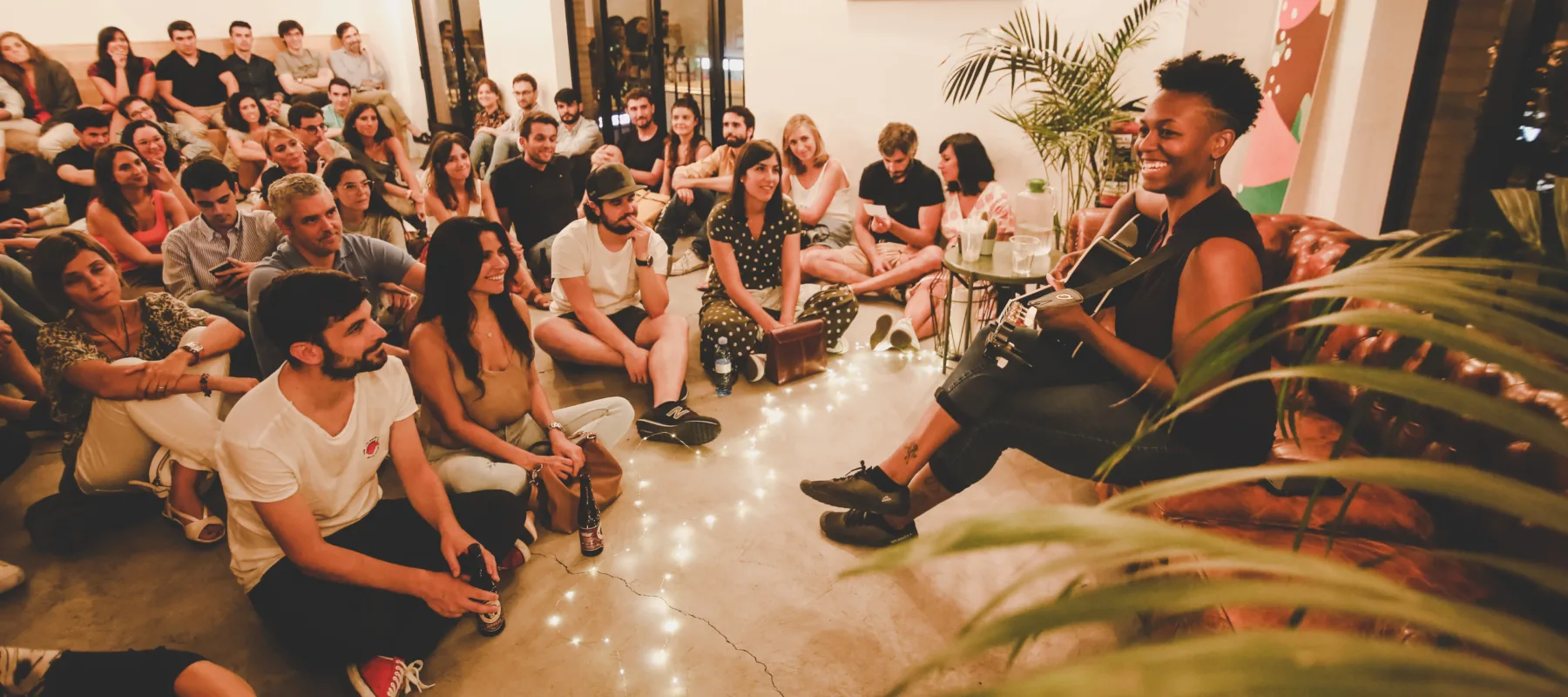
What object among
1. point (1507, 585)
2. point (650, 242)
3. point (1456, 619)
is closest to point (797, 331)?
point (650, 242)

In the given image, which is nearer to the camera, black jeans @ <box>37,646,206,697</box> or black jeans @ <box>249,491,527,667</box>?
black jeans @ <box>37,646,206,697</box>

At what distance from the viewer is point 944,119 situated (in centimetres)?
511

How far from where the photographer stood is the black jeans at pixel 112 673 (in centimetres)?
144

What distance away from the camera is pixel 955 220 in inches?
168

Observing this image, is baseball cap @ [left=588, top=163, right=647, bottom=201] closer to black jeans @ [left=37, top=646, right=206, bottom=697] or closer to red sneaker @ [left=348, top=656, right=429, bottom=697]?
red sneaker @ [left=348, top=656, right=429, bottom=697]

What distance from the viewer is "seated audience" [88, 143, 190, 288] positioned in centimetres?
347

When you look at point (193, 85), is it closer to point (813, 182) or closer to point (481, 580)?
point (813, 182)

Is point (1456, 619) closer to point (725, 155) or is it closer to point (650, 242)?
point (650, 242)

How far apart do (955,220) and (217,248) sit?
3389mm

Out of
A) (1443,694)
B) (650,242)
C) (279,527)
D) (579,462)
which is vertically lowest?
(579,462)

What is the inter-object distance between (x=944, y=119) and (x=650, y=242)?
2596 mm

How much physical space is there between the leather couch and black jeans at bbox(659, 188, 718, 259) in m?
3.51

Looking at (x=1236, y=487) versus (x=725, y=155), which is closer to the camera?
(x=1236, y=487)

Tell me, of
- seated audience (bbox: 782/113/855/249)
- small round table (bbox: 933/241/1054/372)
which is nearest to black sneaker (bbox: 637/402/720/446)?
small round table (bbox: 933/241/1054/372)
